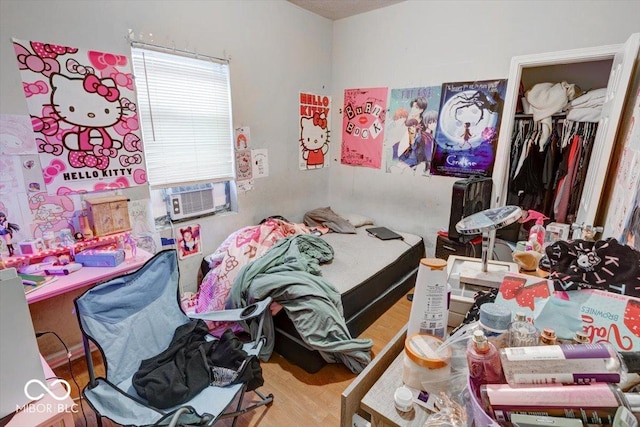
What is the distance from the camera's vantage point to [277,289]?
194 centimetres

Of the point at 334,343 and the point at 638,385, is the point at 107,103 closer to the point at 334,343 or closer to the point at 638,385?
the point at 334,343

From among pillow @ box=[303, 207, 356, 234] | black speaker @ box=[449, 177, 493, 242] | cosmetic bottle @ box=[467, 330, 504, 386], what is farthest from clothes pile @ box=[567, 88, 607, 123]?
cosmetic bottle @ box=[467, 330, 504, 386]

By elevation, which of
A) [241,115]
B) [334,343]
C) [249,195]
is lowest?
[334,343]

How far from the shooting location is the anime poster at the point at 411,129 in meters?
3.01

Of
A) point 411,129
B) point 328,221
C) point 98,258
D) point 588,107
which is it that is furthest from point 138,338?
point 588,107

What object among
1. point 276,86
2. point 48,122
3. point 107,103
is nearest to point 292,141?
point 276,86

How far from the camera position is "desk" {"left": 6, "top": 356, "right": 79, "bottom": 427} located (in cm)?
85

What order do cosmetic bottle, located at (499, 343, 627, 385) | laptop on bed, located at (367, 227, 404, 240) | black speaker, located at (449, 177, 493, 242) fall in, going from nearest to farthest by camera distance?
1. cosmetic bottle, located at (499, 343, 627, 385)
2. black speaker, located at (449, 177, 493, 242)
3. laptop on bed, located at (367, 227, 404, 240)

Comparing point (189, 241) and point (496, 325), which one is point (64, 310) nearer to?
point (189, 241)

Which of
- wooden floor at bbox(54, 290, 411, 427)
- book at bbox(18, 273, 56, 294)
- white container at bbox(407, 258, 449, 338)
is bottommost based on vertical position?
wooden floor at bbox(54, 290, 411, 427)

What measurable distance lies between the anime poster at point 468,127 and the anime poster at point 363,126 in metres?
0.65

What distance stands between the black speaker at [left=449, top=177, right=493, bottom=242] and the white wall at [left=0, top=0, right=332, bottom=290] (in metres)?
1.74

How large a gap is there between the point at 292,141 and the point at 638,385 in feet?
10.4

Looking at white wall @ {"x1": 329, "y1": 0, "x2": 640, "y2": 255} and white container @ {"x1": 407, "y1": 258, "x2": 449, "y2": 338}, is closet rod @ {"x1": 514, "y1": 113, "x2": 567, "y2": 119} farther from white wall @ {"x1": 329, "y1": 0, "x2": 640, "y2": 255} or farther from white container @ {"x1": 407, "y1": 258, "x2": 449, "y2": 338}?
white container @ {"x1": 407, "y1": 258, "x2": 449, "y2": 338}
